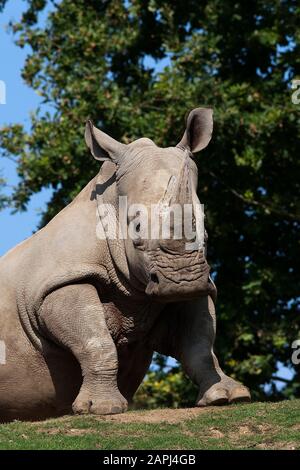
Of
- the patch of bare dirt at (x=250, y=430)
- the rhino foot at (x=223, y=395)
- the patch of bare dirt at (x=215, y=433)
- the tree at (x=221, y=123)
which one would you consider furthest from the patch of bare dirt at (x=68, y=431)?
the tree at (x=221, y=123)

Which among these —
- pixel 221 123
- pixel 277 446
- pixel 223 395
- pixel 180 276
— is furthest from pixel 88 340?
pixel 221 123

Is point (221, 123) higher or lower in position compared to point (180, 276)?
higher

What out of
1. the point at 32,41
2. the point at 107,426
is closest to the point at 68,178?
the point at 32,41

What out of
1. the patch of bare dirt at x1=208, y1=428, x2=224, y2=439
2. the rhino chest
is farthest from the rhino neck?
the patch of bare dirt at x1=208, y1=428, x2=224, y2=439

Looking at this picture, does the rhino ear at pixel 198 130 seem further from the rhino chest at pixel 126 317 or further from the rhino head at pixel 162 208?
the rhino chest at pixel 126 317

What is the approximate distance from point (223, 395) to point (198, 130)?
2188mm

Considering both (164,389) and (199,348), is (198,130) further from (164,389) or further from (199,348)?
(164,389)

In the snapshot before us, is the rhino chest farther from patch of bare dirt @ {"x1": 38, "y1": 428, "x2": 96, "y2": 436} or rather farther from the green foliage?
the green foliage

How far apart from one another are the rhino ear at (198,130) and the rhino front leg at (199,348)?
1.26 m

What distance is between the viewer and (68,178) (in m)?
18.8

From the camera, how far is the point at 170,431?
9617 mm

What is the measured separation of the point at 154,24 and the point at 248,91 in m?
2.50

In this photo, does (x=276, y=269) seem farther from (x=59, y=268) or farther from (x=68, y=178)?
(x=59, y=268)

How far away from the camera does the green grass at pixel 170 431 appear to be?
30.1ft
